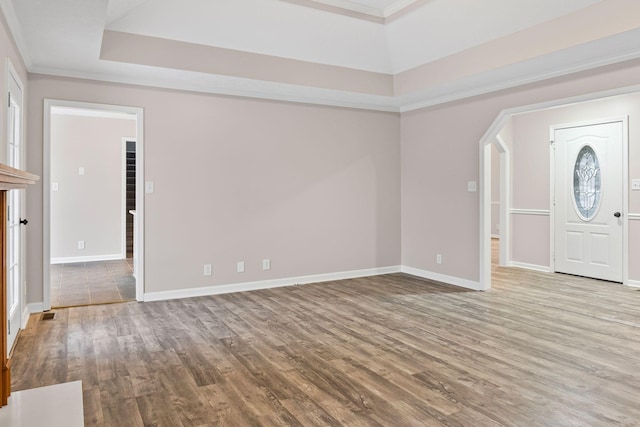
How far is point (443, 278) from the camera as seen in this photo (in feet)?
19.2

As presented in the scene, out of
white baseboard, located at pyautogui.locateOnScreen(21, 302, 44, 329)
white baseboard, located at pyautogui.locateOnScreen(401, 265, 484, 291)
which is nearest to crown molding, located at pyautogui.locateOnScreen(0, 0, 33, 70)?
white baseboard, located at pyautogui.locateOnScreen(21, 302, 44, 329)

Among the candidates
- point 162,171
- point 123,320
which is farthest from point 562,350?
point 162,171

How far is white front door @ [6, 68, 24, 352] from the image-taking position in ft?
11.2

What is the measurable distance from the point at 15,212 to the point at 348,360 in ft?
9.68

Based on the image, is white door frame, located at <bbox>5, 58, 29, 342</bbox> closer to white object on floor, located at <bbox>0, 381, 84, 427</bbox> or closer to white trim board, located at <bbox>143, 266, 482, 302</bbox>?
white trim board, located at <bbox>143, 266, 482, 302</bbox>

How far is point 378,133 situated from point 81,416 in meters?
5.01

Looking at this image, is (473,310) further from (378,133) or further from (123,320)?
(123,320)

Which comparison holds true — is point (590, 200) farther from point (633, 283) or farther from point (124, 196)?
point (124, 196)

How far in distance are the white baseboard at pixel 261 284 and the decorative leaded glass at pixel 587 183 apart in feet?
8.75

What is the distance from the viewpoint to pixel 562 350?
10.9ft

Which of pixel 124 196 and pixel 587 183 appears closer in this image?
pixel 587 183

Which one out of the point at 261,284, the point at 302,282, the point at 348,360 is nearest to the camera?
the point at 348,360

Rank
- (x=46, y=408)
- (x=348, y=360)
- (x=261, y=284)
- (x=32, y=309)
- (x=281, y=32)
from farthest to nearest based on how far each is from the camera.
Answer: (x=261, y=284)
(x=281, y=32)
(x=32, y=309)
(x=348, y=360)
(x=46, y=408)

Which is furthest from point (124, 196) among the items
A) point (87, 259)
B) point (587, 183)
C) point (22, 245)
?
point (587, 183)
